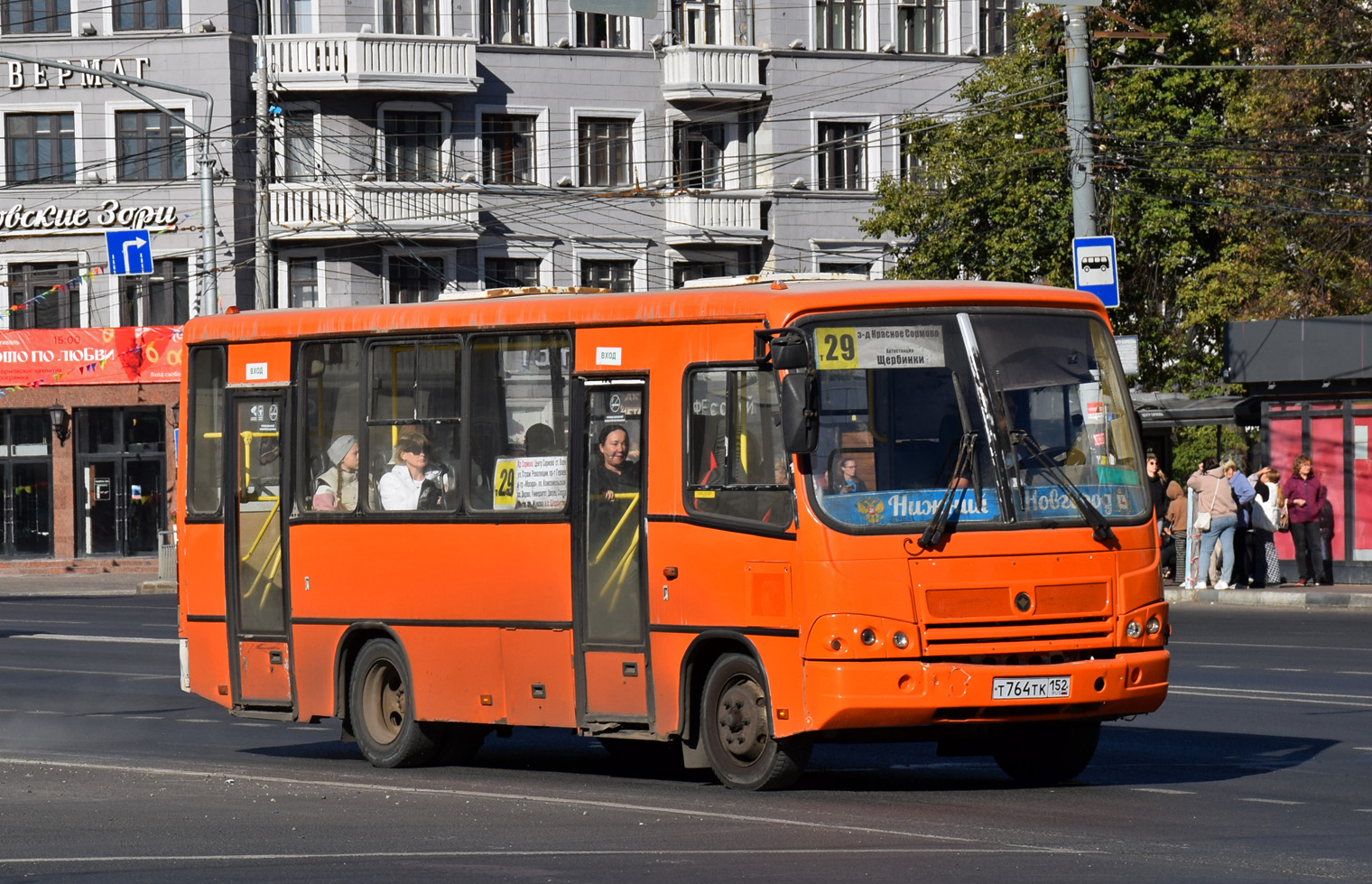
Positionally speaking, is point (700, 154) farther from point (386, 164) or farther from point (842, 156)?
point (386, 164)

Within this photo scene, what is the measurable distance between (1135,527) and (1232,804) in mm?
1522

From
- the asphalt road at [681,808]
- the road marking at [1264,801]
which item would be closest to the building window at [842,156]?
the asphalt road at [681,808]

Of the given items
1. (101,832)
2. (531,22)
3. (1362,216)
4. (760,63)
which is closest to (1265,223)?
(1362,216)

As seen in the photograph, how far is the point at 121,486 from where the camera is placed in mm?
49031

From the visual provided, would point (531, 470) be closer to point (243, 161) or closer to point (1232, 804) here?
point (1232, 804)

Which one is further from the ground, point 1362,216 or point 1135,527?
point 1362,216

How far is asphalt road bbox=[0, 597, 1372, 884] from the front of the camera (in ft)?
31.0

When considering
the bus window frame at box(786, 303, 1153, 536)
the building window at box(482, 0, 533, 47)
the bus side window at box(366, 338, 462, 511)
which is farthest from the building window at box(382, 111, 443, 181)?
the bus window frame at box(786, 303, 1153, 536)

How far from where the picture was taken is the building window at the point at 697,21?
4944 centimetres

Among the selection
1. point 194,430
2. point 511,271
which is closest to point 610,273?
point 511,271

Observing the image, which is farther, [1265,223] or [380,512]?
[1265,223]

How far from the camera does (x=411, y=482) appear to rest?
13.9 m

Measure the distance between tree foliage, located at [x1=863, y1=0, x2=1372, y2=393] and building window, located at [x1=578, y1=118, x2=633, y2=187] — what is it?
539 centimetres

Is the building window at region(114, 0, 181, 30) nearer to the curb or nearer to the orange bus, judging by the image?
the curb
